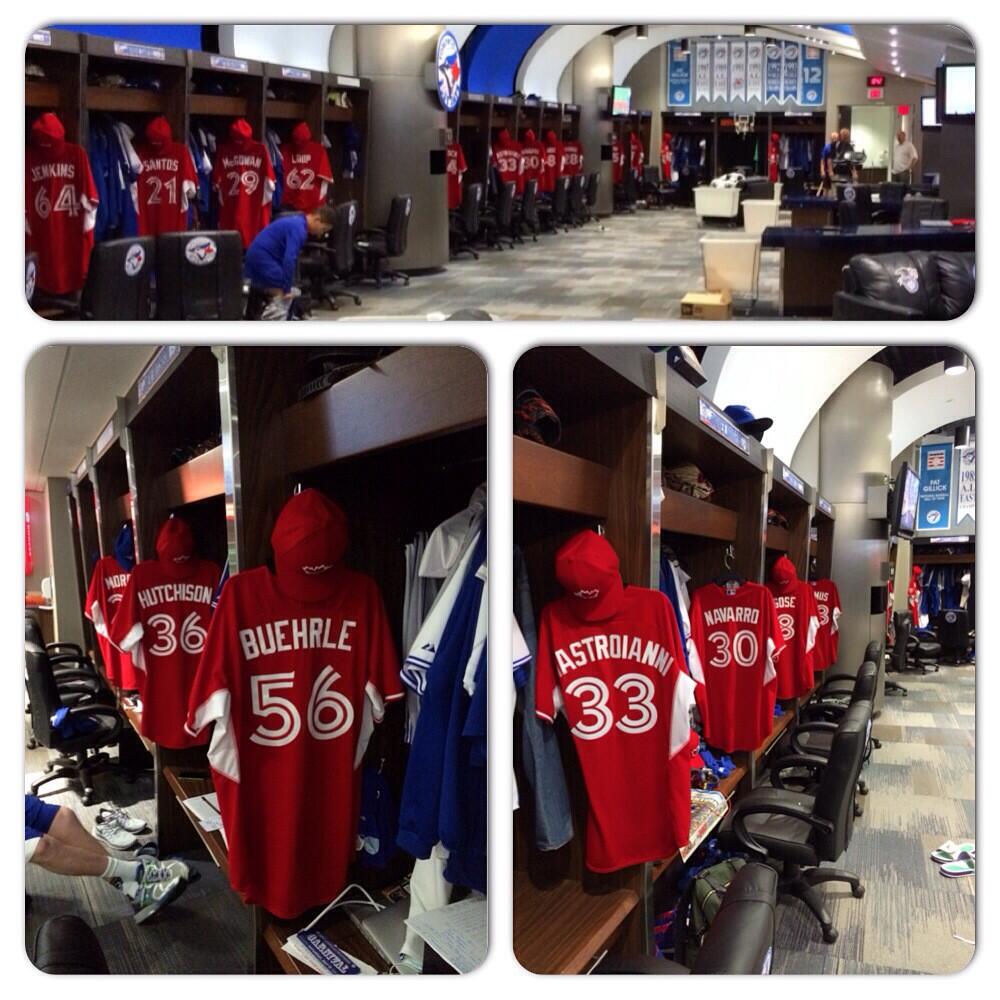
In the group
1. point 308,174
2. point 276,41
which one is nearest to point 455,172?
point 308,174

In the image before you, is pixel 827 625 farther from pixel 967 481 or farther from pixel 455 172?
pixel 455 172

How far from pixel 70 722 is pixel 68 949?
0.37 meters

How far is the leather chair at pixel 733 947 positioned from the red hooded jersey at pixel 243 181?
6.20ft

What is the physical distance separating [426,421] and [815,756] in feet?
2.67

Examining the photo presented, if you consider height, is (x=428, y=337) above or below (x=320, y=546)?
above

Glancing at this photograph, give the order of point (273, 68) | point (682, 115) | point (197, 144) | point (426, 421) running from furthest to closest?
point (197, 144), point (273, 68), point (682, 115), point (426, 421)

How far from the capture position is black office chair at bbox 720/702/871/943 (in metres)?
1.71

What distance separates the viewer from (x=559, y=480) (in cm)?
179

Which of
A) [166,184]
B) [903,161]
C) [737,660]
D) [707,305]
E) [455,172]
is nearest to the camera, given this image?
[737,660]

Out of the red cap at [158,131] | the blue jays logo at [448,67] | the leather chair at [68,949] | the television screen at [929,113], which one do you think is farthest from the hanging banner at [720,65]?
the leather chair at [68,949]

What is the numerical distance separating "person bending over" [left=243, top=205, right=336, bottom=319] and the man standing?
134 cm

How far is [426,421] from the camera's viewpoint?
175cm

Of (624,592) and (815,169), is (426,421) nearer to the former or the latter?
(624,592)
